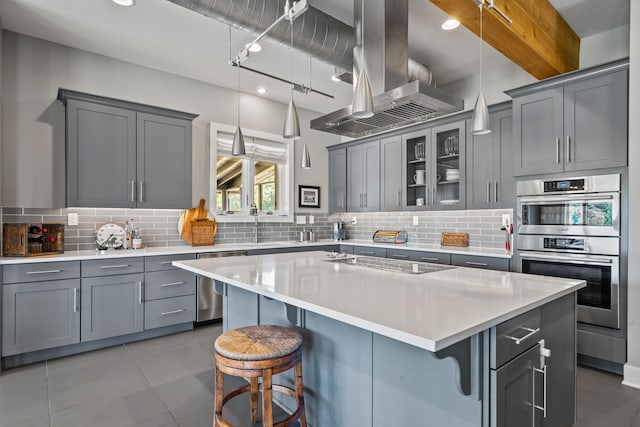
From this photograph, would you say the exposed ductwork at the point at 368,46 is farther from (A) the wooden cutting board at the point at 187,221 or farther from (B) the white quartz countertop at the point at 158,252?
(A) the wooden cutting board at the point at 187,221

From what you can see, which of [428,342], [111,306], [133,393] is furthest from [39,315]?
[428,342]

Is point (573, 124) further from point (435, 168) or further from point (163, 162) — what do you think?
point (163, 162)

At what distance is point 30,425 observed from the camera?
6.99ft

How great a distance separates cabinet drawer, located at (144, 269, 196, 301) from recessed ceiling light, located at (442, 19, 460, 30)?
3.46 m

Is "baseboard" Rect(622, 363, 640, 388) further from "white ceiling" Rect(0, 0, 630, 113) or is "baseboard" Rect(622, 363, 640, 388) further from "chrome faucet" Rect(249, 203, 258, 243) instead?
"chrome faucet" Rect(249, 203, 258, 243)

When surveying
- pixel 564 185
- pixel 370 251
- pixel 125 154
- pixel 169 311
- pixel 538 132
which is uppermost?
pixel 538 132

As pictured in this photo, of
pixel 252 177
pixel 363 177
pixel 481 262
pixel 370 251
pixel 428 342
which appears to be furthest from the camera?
pixel 363 177

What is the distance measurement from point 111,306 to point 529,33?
4.24 metres

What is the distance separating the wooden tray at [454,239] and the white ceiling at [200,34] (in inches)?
75.7

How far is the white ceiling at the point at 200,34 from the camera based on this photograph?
9.64ft

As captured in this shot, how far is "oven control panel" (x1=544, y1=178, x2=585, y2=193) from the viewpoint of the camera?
2947 mm

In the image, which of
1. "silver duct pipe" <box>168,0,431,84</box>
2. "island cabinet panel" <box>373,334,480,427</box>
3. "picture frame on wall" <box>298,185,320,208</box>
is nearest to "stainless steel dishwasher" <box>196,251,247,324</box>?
"picture frame on wall" <box>298,185,320,208</box>

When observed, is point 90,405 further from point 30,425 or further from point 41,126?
point 41,126

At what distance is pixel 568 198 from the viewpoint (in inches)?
118
